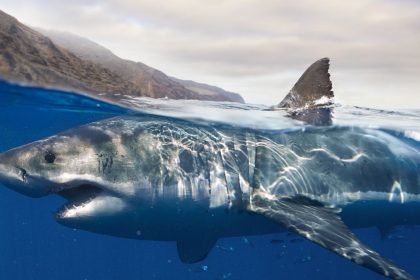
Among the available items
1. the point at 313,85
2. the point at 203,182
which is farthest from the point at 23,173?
the point at 313,85

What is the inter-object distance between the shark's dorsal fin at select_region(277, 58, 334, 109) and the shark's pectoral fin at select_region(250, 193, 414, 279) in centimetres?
211

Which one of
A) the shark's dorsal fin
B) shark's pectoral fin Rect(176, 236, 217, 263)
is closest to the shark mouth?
shark's pectoral fin Rect(176, 236, 217, 263)

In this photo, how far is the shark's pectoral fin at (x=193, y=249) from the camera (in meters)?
6.33

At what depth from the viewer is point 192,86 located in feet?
42.3

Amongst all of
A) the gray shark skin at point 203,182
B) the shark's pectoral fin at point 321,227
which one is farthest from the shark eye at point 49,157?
the shark's pectoral fin at point 321,227

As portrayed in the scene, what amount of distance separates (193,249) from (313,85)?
10.8 ft

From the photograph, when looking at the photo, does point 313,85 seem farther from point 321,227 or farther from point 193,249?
point 193,249

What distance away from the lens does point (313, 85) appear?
23.5ft

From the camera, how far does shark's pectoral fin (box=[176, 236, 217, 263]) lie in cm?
633

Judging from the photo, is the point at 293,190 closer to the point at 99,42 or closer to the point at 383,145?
the point at 383,145

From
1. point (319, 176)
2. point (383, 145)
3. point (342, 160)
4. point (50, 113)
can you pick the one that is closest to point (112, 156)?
point (319, 176)

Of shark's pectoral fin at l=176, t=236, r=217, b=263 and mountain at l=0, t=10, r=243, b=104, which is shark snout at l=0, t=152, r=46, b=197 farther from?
mountain at l=0, t=10, r=243, b=104

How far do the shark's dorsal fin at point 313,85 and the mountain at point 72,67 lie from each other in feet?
13.7

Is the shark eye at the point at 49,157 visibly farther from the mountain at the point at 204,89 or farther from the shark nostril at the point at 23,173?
the mountain at the point at 204,89
